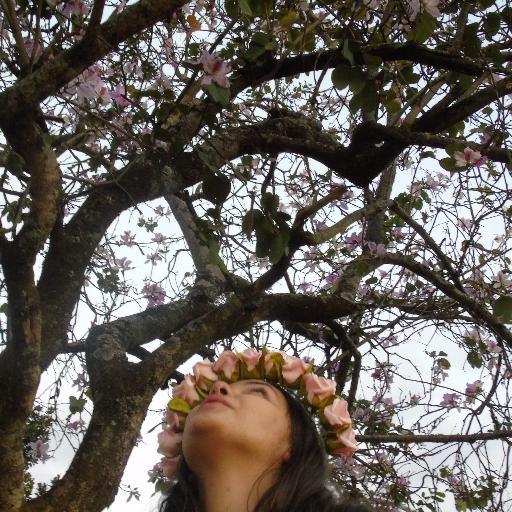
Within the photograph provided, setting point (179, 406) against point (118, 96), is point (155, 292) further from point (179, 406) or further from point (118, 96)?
point (179, 406)

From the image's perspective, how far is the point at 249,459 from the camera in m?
1.44

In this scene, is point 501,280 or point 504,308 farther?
point 501,280

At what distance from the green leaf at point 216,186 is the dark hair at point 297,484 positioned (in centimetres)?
53

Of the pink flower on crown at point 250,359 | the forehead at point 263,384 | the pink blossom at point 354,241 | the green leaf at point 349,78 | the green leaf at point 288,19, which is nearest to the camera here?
the forehead at point 263,384

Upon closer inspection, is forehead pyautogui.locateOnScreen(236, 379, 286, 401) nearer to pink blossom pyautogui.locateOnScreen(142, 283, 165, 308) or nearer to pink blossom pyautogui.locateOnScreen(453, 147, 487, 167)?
pink blossom pyautogui.locateOnScreen(453, 147, 487, 167)

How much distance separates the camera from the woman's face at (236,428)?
142 cm

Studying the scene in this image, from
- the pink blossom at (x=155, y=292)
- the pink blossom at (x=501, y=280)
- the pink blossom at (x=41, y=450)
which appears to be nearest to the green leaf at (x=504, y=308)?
the pink blossom at (x=501, y=280)

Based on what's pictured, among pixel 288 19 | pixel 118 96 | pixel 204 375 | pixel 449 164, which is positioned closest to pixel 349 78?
pixel 288 19

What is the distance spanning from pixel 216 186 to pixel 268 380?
21.6 inches

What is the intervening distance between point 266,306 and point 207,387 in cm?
60

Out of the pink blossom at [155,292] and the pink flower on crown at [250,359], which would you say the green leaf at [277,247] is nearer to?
the pink flower on crown at [250,359]

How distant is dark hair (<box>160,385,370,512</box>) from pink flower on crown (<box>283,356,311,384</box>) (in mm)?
45

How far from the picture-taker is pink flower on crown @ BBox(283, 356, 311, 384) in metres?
1.72

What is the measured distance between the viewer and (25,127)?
1632mm
